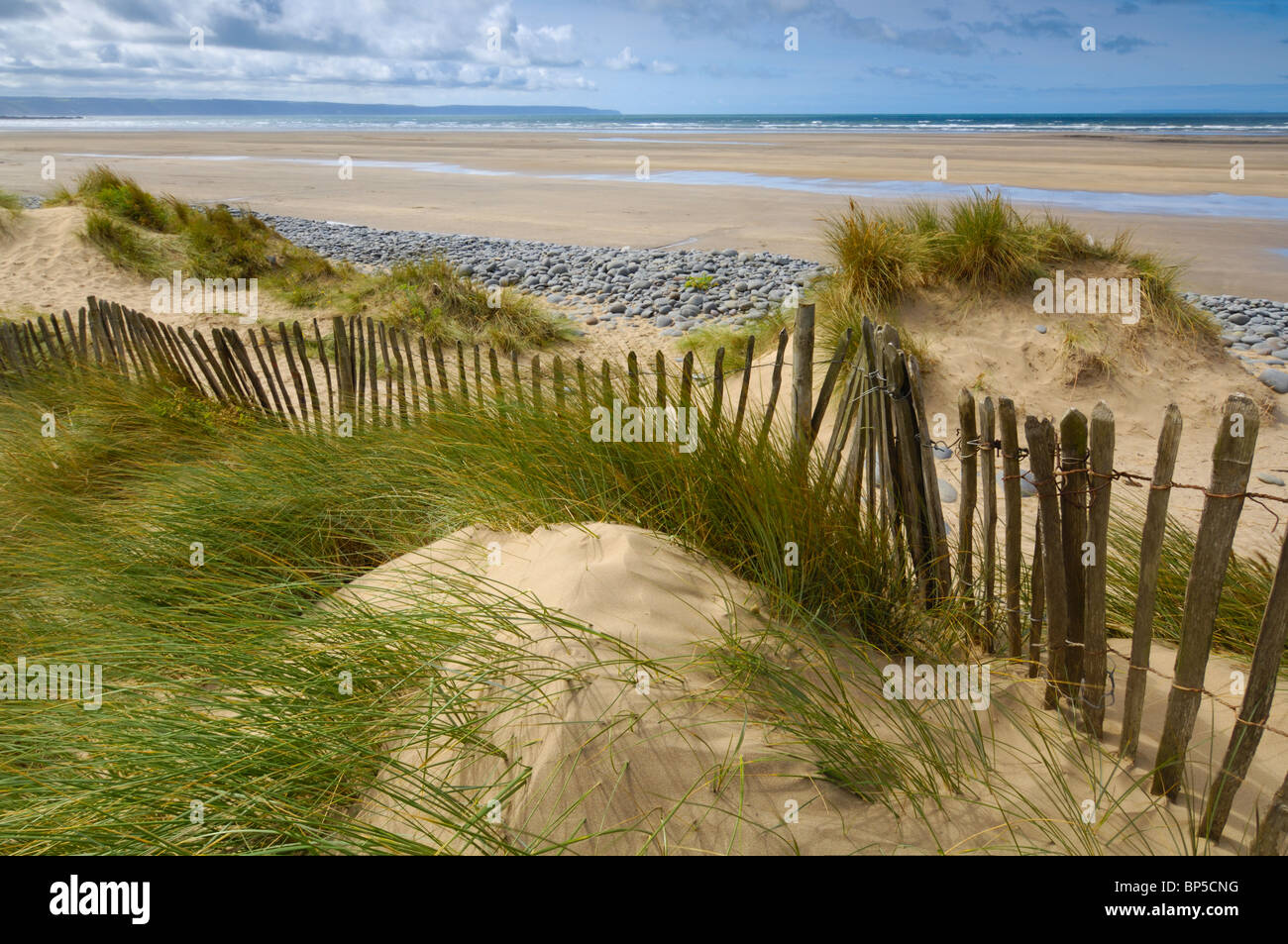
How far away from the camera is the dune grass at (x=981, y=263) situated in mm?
7535

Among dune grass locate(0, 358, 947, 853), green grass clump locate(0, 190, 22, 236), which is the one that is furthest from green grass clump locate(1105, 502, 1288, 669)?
green grass clump locate(0, 190, 22, 236)

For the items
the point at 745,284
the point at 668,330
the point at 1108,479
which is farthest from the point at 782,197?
the point at 1108,479

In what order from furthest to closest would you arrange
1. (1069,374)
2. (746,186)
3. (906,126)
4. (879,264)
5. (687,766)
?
(906,126) < (746,186) < (879,264) < (1069,374) < (687,766)

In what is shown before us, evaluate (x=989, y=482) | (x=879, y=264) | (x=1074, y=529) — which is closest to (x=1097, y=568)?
(x=1074, y=529)

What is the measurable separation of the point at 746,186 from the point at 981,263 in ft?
59.6

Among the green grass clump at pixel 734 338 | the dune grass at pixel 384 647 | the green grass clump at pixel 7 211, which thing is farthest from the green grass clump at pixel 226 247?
the dune grass at pixel 384 647

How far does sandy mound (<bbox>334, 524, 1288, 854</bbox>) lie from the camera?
2184 millimetres

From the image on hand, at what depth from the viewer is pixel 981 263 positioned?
772 centimetres

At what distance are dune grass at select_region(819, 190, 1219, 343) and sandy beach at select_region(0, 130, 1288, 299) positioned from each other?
4.31 meters

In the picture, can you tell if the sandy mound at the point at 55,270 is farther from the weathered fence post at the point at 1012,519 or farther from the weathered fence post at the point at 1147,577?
the weathered fence post at the point at 1147,577

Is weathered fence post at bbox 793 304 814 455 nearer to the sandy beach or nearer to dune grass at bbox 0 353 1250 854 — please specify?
dune grass at bbox 0 353 1250 854

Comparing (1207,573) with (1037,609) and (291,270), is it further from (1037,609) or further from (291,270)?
(291,270)
